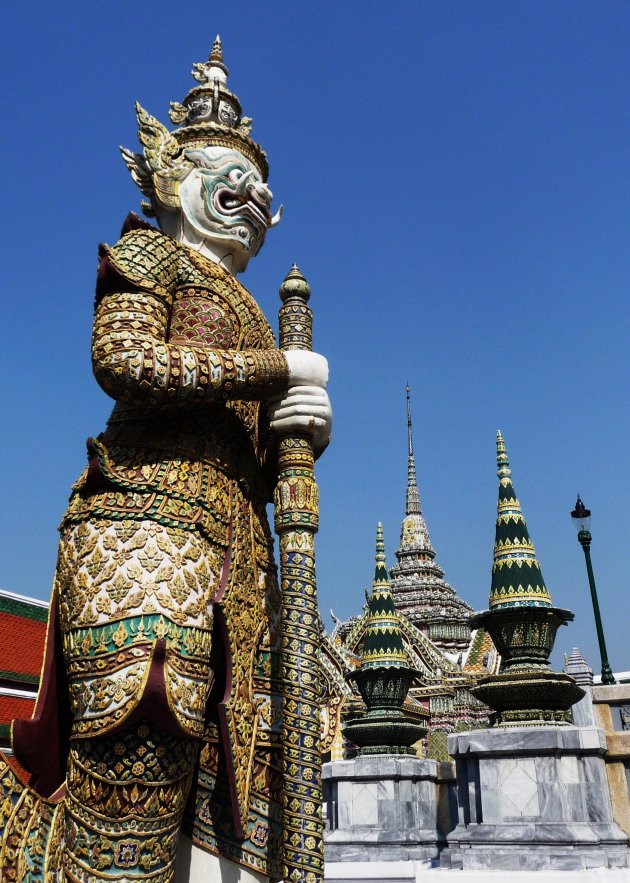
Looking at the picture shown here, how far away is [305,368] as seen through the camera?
4234 millimetres

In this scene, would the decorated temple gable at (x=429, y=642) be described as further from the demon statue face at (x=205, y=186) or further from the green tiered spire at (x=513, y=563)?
the demon statue face at (x=205, y=186)

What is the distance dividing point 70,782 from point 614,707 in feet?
29.2

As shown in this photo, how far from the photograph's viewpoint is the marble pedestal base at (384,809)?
11195mm

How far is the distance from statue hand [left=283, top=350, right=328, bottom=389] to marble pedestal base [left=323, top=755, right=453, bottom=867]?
9.00 metres

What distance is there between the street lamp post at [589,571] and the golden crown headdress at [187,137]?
976 centimetres

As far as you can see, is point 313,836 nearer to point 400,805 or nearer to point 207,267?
point 207,267

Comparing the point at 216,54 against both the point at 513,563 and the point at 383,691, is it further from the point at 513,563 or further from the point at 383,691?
the point at 383,691

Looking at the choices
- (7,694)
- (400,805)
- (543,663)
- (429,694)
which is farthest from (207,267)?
(429,694)

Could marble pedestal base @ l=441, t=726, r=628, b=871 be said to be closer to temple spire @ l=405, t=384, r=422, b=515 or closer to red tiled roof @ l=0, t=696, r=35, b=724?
red tiled roof @ l=0, t=696, r=35, b=724

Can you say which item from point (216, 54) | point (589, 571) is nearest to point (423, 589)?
point (589, 571)

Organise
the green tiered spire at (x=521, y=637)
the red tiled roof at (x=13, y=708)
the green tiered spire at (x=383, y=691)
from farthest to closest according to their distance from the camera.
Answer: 1. the green tiered spire at (x=383, y=691)
2. the green tiered spire at (x=521, y=637)
3. the red tiled roof at (x=13, y=708)

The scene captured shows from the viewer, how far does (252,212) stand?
470 centimetres

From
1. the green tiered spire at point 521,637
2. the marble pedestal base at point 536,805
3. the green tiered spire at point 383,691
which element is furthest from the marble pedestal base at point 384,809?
the green tiered spire at point 521,637

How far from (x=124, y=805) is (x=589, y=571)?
472 inches
